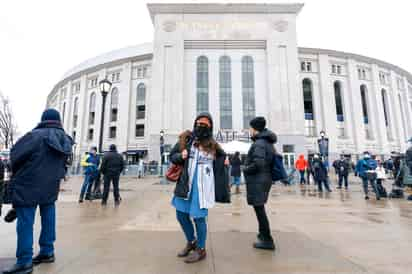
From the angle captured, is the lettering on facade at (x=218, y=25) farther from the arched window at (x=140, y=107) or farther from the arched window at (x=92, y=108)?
the arched window at (x=92, y=108)

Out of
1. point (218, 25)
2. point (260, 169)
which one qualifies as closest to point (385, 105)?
point (218, 25)

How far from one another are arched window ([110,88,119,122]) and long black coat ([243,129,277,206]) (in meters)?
41.5

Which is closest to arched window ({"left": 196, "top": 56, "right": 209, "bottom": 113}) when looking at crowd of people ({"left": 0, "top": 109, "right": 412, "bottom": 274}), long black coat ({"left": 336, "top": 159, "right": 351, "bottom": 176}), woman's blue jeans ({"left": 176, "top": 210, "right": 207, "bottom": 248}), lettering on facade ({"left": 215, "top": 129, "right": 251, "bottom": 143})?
lettering on facade ({"left": 215, "top": 129, "right": 251, "bottom": 143})

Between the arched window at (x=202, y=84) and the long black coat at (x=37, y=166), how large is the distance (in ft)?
92.9

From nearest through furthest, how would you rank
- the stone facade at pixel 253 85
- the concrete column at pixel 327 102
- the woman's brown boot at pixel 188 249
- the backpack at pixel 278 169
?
the woman's brown boot at pixel 188 249
the backpack at pixel 278 169
the stone facade at pixel 253 85
the concrete column at pixel 327 102

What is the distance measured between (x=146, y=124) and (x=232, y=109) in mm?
15789

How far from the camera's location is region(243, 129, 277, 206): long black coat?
9.93ft

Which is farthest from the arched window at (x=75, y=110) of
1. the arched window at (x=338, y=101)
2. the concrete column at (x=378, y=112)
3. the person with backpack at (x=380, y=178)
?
the concrete column at (x=378, y=112)

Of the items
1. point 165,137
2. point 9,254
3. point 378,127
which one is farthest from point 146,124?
point 378,127

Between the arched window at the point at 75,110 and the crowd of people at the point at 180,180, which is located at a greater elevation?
the arched window at the point at 75,110

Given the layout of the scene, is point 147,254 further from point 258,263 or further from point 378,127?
point 378,127

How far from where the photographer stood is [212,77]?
3152 centimetres

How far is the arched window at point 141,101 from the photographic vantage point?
3919 cm

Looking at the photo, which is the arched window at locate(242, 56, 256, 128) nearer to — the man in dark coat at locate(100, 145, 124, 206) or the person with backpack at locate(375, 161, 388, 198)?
the person with backpack at locate(375, 161, 388, 198)
